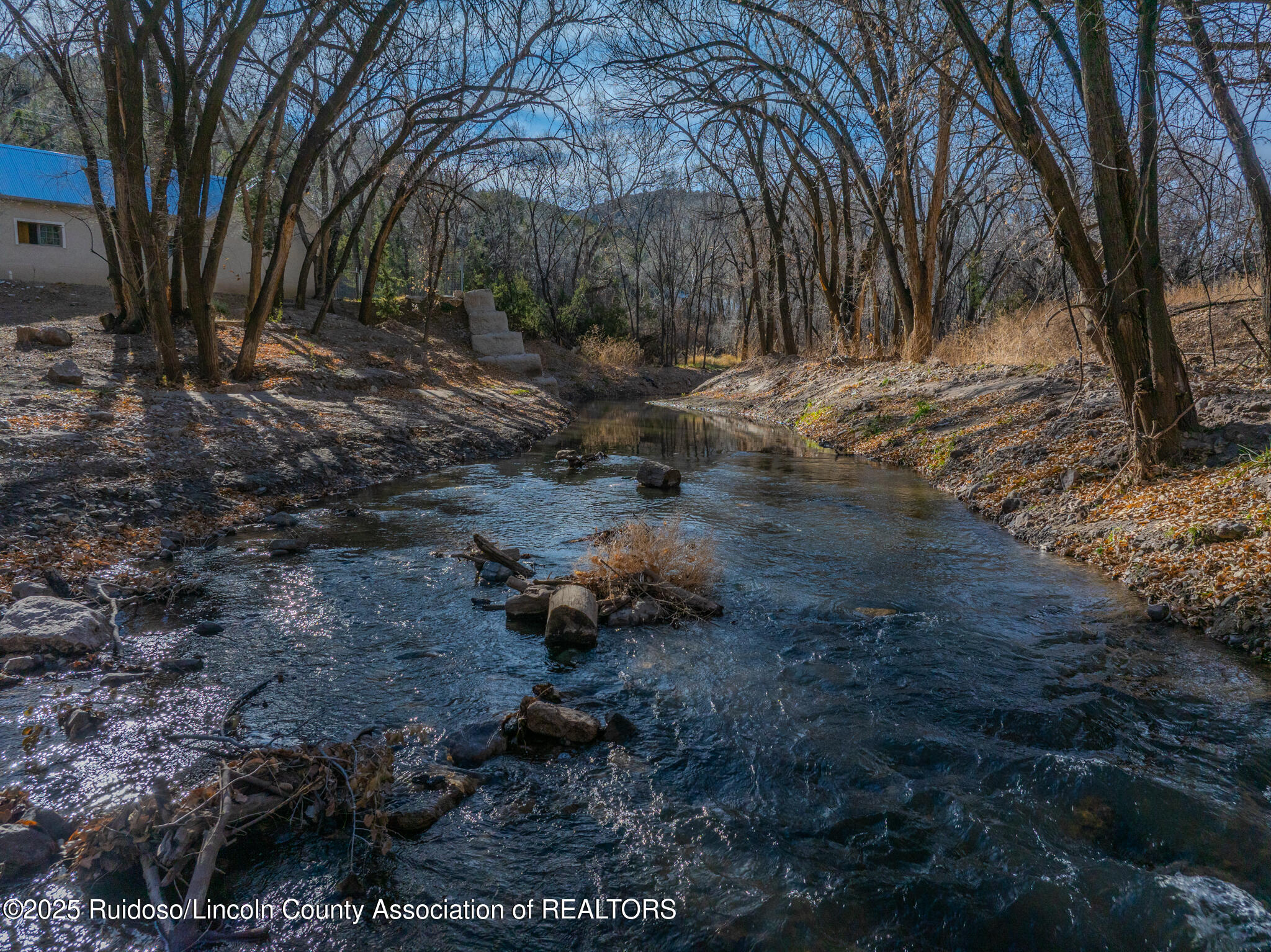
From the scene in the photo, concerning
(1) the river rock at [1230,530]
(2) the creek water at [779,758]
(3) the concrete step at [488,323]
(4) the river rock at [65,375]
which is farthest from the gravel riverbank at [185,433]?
(1) the river rock at [1230,530]

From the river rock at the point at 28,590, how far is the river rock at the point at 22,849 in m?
2.89

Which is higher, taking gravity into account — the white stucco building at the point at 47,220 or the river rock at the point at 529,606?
the white stucco building at the point at 47,220

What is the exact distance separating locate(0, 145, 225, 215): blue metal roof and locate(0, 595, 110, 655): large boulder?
20421mm

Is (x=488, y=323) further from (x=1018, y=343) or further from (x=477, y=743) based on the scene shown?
(x=477, y=743)

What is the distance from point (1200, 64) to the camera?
702 centimetres

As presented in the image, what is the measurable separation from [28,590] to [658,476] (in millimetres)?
6862

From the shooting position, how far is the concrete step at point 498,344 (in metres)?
24.7

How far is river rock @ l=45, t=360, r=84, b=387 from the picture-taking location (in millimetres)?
10086

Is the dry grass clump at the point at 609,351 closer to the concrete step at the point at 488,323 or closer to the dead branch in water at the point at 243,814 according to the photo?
the concrete step at the point at 488,323

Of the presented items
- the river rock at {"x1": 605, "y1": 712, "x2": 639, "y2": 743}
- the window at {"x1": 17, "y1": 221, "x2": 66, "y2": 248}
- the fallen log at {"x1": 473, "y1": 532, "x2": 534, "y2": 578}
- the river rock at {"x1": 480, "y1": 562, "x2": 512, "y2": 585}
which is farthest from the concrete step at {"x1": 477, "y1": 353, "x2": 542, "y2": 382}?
the river rock at {"x1": 605, "y1": 712, "x2": 639, "y2": 743}

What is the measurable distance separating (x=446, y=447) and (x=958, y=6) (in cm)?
933

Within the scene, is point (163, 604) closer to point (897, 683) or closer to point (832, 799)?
point (832, 799)

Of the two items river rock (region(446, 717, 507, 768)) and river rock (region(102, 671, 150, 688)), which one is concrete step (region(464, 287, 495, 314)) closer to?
river rock (region(102, 671, 150, 688))

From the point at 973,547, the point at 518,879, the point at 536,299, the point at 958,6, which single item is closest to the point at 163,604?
the point at 518,879
